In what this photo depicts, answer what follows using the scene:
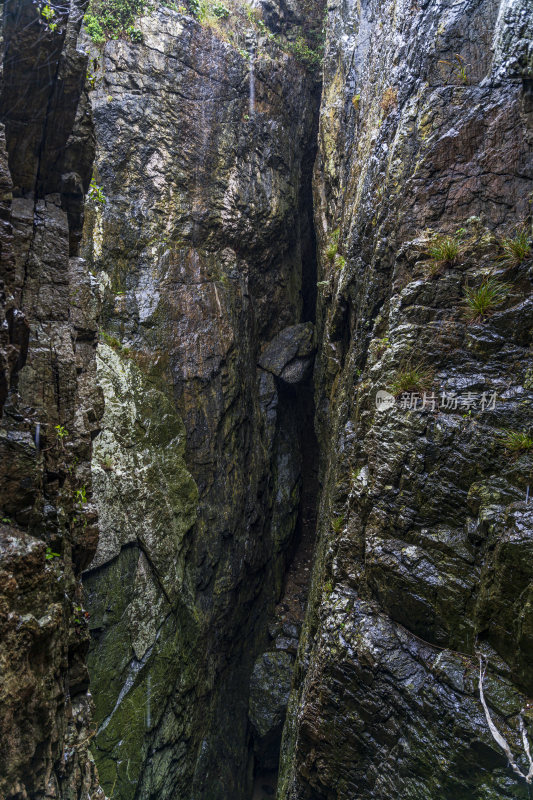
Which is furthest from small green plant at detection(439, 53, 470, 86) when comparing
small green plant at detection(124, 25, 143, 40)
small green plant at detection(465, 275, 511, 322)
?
small green plant at detection(124, 25, 143, 40)

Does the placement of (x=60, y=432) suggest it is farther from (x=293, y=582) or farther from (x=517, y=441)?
(x=293, y=582)

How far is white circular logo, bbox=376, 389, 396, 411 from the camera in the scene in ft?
16.7

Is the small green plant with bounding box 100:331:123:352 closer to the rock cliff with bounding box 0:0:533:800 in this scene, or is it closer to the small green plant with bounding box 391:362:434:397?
the rock cliff with bounding box 0:0:533:800

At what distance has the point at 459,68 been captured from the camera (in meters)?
5.16

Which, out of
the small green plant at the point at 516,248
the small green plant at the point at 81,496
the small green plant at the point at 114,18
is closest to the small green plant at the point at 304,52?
the small green plant at the point at 114,18

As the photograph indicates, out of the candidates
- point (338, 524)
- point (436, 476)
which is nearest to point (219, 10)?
point (338, 524)

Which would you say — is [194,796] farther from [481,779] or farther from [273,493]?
[481,779]

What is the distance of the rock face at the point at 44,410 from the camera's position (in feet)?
9.39

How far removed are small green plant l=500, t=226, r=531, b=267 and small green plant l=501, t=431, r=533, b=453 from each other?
156cm

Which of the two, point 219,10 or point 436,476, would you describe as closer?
point 436,476

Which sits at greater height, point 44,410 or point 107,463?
point 44,410

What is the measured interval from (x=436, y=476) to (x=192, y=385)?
610 cm

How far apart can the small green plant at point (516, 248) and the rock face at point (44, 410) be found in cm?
400

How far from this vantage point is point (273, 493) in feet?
38.2
